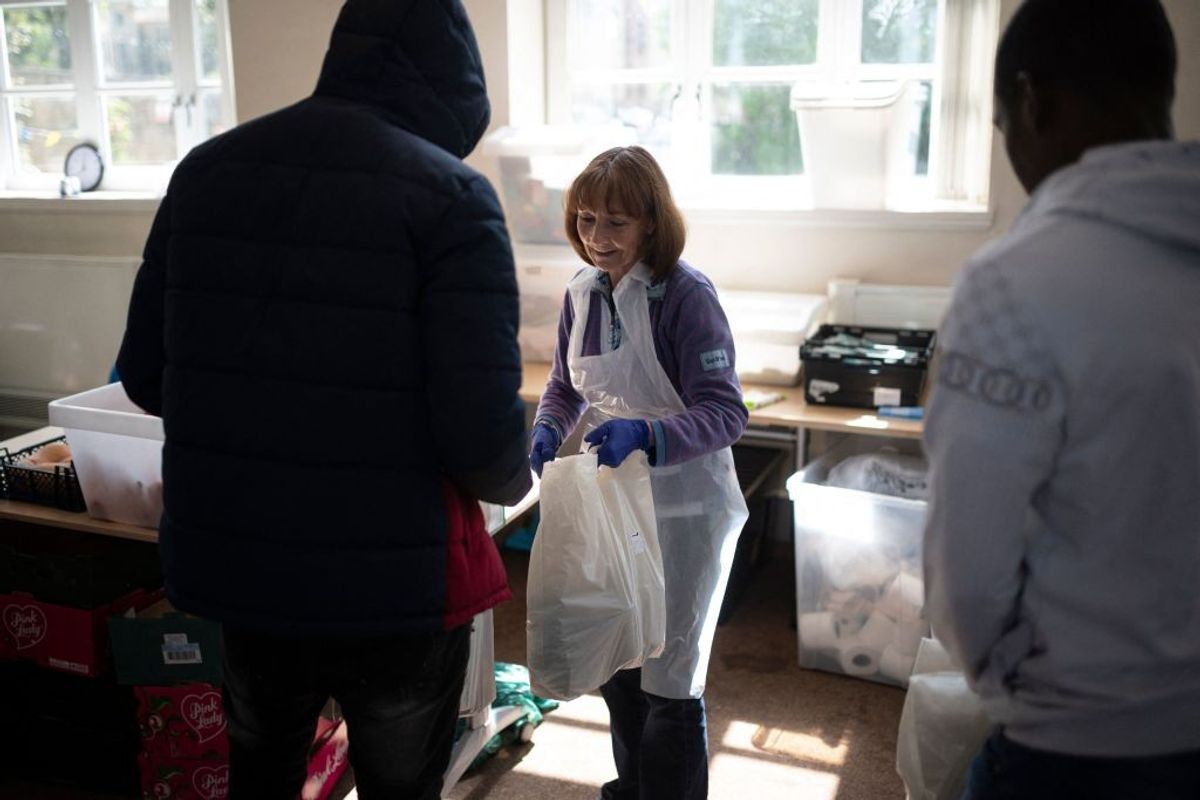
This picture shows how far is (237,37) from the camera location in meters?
3.87

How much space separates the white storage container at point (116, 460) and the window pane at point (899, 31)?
241 cm

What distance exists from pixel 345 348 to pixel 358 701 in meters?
0.44

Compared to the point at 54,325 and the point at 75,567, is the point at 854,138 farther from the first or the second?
the point at 54,325

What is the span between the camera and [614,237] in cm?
190

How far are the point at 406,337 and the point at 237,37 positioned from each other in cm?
302

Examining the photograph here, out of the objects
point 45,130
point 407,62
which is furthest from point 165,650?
point 45,130

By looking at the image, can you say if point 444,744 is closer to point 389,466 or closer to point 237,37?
point 389,466

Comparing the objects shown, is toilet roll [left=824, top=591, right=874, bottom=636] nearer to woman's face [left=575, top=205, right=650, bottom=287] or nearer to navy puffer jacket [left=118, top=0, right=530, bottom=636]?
woman's face [left=575, top=205, right=650, bottom=287]

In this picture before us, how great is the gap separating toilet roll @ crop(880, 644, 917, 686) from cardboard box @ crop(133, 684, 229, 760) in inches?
62.4

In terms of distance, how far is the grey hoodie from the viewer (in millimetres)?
933

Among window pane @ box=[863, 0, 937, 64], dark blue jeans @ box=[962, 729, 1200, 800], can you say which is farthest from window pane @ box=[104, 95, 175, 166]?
dark blue jeans @ box=[962, 729, 1200, 800]

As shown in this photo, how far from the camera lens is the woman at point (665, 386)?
185 centimetres

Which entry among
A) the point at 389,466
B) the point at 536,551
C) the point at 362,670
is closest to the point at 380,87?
the point at 389,466

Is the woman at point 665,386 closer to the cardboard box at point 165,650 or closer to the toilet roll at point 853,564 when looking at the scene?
the cardboard box at point 165,650
